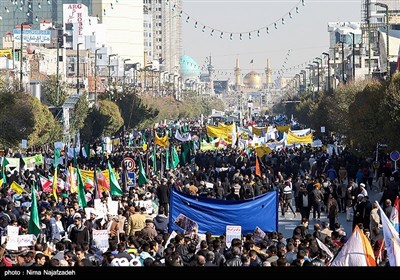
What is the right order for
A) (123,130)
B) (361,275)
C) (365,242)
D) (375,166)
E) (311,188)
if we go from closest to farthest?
(361,275) → (365,242) → (311,188) → (375,166) → (123,130)

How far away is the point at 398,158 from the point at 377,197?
2.27 meters

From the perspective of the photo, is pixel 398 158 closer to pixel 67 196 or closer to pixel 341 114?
pixel 67 196

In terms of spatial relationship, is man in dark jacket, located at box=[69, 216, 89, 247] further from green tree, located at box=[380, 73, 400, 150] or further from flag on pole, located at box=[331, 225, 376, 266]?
green tree, located at box=[380, 73, 400, 150]

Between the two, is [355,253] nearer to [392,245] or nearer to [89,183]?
[392,245]

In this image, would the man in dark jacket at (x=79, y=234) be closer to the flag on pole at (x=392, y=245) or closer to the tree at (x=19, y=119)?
the flag on pole at (x=392, y=245)

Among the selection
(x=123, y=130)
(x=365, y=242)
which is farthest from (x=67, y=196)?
(x=123, y=130)

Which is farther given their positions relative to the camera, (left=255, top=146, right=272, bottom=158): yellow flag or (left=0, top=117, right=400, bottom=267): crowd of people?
(left=255, top=146, right=272, bottom=158): yellow flag

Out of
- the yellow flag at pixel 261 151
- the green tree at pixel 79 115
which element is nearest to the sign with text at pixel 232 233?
the yellow flag at pixel 261 151

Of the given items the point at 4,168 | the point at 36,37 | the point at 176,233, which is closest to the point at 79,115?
the point at 4,168

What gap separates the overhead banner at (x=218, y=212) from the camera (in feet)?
54.7

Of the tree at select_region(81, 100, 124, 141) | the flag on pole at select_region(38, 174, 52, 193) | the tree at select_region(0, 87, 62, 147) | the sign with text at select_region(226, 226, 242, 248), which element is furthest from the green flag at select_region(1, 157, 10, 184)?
the tree at select_region(81, 100, 124, 141)

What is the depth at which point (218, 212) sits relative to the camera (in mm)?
16672

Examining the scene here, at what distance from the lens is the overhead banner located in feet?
54.7

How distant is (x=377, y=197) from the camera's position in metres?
34.6
